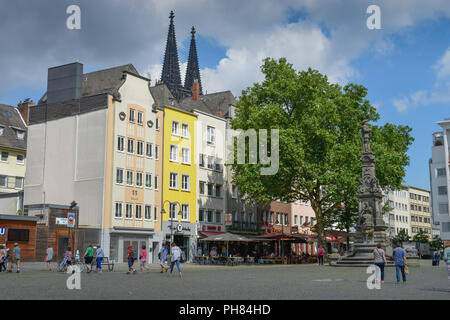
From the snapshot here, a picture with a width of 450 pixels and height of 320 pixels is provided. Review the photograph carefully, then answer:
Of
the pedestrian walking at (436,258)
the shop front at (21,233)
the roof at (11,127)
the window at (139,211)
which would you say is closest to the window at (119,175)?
the window at (139,211)

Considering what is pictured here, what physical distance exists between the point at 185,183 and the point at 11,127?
75.3ft

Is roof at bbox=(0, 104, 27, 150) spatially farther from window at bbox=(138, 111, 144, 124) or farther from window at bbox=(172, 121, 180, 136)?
window at bbox=(172, 121, 180, 136)

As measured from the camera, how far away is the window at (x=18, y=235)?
1764 inches

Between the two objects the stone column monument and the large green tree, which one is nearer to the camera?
the stone column monument

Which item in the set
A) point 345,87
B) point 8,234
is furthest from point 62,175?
point 345,87

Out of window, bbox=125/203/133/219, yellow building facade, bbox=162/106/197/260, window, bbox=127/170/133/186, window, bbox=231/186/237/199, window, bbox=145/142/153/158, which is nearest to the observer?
window, bbox=125/203/133/219

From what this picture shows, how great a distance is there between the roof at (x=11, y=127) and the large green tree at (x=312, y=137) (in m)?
28.1

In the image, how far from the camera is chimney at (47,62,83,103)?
183 feet

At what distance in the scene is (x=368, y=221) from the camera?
36531mm

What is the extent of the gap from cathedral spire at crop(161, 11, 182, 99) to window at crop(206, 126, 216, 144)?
70.7 m

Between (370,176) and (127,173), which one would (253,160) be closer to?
(127,173)

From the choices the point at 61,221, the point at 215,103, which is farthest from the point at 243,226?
the point at 61,221

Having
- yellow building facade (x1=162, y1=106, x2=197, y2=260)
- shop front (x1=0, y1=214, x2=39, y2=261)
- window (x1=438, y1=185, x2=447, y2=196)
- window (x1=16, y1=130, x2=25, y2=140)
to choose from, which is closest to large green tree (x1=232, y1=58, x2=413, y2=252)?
yellow building facade (x1=162, y1=106, x2=197, y2=260)
